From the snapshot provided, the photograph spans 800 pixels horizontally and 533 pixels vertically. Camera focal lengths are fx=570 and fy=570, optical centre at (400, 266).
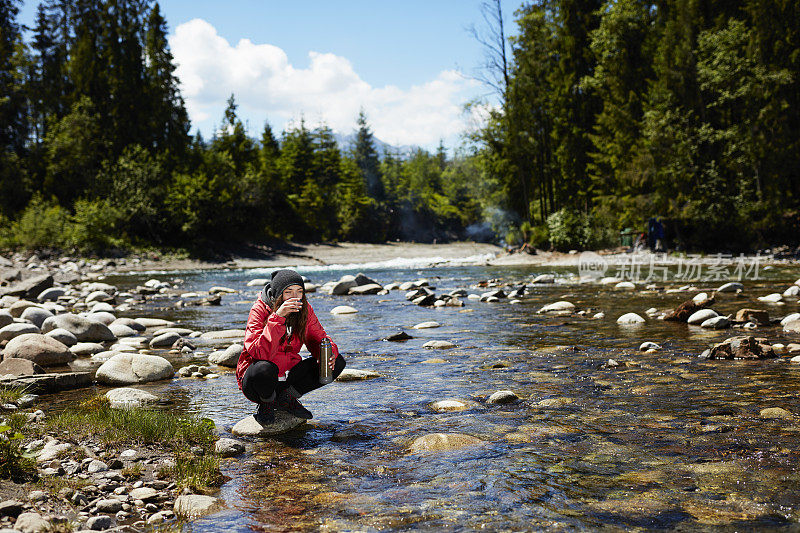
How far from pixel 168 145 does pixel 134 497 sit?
171ft

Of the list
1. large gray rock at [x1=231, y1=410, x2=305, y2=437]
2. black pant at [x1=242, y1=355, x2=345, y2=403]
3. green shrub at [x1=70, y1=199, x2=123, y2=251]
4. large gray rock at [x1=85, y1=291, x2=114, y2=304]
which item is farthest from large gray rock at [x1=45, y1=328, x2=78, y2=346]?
green shrub at [x1=70, y1=199, x2=123, y2=251]

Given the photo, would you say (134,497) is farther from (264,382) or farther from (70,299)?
(70,299)

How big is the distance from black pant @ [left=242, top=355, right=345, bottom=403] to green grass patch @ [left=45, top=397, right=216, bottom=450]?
43cm

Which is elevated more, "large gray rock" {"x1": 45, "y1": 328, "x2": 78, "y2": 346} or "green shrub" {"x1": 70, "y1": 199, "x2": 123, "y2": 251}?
"green shrub" {"x1": 70, "y1": 199, "x2": 123, "y2": 251}

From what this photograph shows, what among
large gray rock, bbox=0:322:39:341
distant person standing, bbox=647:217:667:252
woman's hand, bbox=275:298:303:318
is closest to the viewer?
woman's hand, bbox=275:298:303:318

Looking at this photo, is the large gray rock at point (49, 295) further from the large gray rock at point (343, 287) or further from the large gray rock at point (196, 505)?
the large gray rock at point (196, 505)

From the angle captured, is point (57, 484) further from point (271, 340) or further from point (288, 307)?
point (288, 307)

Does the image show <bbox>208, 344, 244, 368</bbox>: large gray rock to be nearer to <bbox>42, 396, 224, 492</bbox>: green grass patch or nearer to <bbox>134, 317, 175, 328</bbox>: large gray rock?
<bbox>42, 396, 224, 492</bbox>: green grass patch

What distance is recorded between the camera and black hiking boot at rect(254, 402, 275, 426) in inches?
192

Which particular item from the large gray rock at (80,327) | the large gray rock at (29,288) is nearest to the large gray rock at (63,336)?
the large gray rock at (80,327)

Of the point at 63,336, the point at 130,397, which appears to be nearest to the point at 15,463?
the point at 130,397

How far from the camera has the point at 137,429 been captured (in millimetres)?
4449

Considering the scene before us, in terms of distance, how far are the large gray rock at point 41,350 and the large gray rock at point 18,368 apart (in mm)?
604

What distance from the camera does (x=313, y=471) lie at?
Result: 13.1 ft
